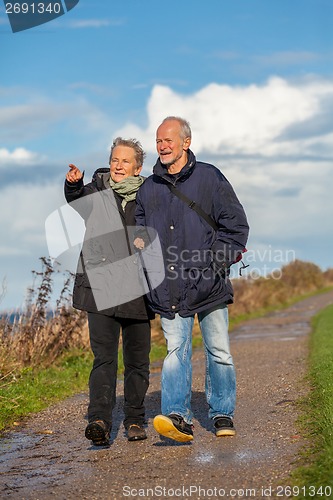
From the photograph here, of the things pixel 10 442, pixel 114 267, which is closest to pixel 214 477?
pixel 114 267

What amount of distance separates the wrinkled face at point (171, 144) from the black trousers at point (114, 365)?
1.37m

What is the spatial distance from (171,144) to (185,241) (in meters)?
0.78

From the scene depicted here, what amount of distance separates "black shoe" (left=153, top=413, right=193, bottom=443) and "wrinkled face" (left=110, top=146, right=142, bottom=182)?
1.99 meters

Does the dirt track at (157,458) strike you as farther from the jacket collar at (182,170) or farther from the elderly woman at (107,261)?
the jacket collar at (182,170)

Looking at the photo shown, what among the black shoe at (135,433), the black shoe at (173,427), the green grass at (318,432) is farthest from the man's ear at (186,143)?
the green grass at (318,432)

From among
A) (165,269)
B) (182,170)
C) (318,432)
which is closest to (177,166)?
(182,170)

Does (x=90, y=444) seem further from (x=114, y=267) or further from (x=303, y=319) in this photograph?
(x=303, y=319)

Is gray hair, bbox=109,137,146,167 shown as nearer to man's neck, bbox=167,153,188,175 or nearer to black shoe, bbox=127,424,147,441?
man's neck, bbox=167,153,188,175

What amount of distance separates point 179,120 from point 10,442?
3.26 m

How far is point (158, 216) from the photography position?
642cm

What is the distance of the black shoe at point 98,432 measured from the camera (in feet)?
20.7

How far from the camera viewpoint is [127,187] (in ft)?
21.9

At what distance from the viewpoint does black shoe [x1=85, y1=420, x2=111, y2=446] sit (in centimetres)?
630

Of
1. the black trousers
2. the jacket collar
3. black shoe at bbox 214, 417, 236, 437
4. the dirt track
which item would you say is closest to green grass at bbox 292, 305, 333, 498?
the dirt track
